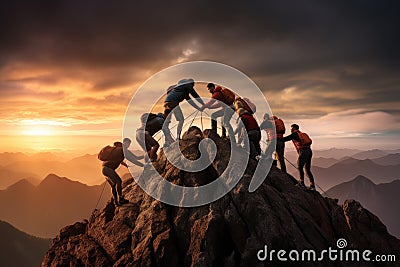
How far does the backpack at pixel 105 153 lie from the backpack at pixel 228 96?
8472 millimetres

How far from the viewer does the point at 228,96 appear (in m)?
21.0

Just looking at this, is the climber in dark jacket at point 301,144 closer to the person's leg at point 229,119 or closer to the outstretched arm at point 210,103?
the person's leg at point 229,119

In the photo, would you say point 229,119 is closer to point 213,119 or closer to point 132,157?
point 213,119

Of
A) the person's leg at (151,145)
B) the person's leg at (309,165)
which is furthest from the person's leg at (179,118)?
the person's leg at (309,165)

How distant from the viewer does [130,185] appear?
21609mm

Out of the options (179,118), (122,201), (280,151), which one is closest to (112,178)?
(122,201)

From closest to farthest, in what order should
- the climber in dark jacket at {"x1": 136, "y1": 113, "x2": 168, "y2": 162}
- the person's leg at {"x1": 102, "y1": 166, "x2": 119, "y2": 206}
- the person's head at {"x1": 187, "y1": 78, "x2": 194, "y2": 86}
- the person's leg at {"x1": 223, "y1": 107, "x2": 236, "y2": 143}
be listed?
the person's leg at {"x1": 102, "y1": 166, "x2": 119, "y2": 206}, the person's head at {"x1": 187, "y1": 78, "x2": 194, "y2": 86}, the climber in dark jacket at {"x1": 136, "y1": 113, "x2": 168, "y2": 162}, the person's leg at {"x1": 223, "y1": 107, "x2": 236, "y2": 143}

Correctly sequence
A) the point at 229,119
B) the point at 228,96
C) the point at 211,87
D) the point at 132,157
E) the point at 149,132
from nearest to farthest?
the point at 132,157, the point at 149,132, the point at 229,119, the point at 228,96, the point at 211,87

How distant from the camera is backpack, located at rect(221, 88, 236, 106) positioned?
2094 centimetres

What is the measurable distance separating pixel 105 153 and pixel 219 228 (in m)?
9.16

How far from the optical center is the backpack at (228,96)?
68.7 feet

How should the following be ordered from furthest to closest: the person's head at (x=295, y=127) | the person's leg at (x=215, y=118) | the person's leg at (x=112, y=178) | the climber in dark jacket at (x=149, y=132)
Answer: the person's head at (x=295, y=127) → the person's leg at (x=215, y=118) → the climber in dark jacket at (x=149, y=132) → the person's leg at (x=112, y=178)

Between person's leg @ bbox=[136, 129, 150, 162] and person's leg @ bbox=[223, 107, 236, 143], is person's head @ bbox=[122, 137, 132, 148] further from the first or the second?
person's leg @ bbox=[223, 107, 236, 143]

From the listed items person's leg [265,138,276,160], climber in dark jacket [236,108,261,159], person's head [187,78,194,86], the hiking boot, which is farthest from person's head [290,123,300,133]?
the hiking boot
